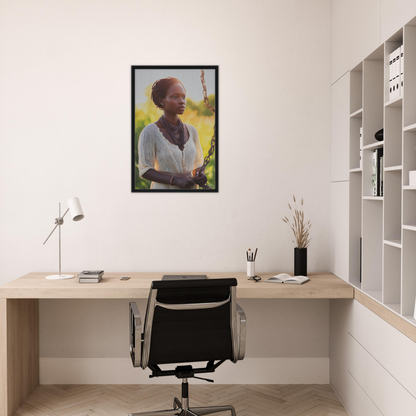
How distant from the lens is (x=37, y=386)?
125 inches

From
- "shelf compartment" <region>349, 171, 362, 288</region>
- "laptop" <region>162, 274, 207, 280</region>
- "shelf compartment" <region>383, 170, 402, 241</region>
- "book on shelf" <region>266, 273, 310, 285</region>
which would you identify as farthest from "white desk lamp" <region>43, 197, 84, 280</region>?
"shelf compartment" <region>383, 170, 402, 241</region>

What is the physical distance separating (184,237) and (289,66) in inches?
60.2

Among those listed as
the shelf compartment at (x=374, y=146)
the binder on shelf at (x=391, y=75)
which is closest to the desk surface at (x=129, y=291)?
the shelf compartment at (x=374, y=146)

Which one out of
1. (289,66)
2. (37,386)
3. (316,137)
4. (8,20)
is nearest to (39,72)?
(8,20)

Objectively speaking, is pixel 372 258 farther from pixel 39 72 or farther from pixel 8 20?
pixel 8 20

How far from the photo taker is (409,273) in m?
2.02

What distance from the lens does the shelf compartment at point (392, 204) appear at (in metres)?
2.22

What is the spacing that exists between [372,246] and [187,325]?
124 cm

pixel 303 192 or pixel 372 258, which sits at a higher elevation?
pixel 303 192

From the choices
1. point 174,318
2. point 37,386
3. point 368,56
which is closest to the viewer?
point 174,318

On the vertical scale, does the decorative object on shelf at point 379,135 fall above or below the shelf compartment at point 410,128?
above

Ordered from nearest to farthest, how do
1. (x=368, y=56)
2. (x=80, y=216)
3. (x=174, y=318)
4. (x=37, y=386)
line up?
(x=174, y=318)
(x=368, y=56)
(x=80, y=216)
(x=37, y=386)

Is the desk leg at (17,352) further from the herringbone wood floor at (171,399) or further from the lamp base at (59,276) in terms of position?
the lamp base at (59,276)

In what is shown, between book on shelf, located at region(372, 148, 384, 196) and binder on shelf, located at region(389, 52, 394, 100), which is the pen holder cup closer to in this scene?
book on shelf, located at region(372, 148, 384, 196)
